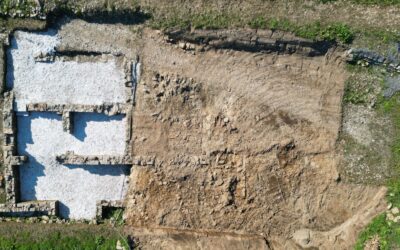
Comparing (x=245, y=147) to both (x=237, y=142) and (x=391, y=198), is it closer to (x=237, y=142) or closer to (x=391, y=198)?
(x=237, y=142)

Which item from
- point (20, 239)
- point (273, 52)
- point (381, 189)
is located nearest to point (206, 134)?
point (273, 52)

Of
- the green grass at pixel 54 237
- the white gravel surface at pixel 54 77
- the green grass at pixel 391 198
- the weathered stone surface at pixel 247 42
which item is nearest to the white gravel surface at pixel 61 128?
the white gravel surface at pixel 54 77

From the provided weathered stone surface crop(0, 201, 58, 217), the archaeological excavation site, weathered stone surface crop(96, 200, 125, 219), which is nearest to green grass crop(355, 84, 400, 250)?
the archaeological excavation site

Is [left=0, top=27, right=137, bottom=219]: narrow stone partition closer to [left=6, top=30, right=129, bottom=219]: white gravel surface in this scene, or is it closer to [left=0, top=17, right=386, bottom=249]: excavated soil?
[left=6, top=30, right=129, bottom=219]: white gravel surface

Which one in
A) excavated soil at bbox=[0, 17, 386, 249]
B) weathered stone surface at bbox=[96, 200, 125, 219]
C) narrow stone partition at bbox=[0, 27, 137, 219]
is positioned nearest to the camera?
excavated soil at bbox=[0, 17, 386, 249]

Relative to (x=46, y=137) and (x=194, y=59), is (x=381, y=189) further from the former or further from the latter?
(x=46, y=137)

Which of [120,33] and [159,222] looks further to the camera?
[159,222]
